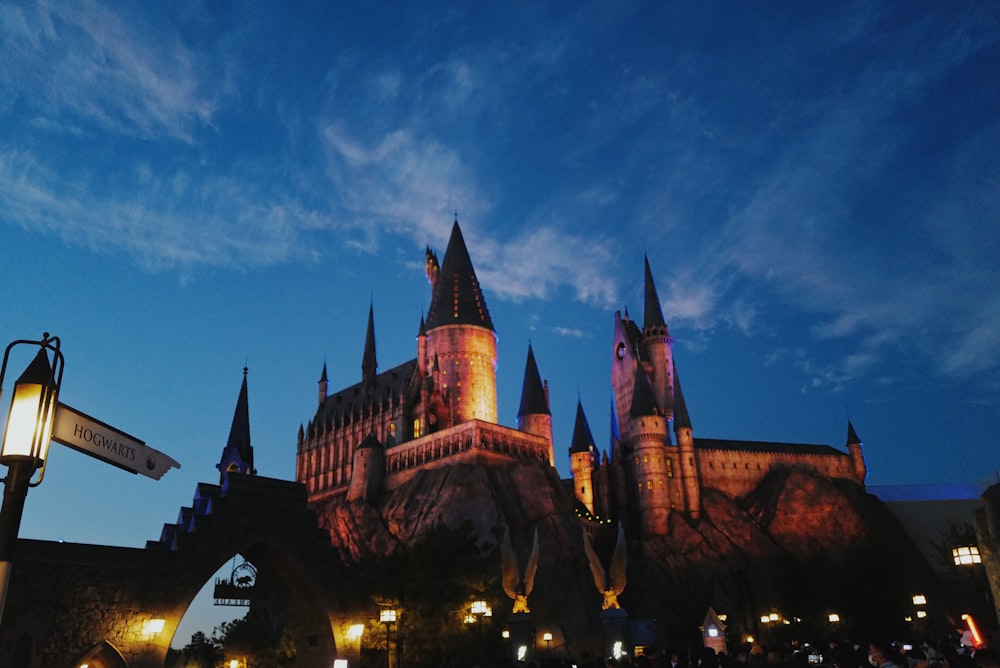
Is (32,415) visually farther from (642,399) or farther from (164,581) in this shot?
(642,399)

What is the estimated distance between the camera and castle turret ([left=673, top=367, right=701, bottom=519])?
75.4 metres

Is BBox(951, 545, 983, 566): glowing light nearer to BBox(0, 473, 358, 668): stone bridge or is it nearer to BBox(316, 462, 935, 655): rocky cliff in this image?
BBox(0, 473, 358, 668): stone bridge

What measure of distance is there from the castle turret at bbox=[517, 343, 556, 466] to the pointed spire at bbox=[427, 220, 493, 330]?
7.40 m

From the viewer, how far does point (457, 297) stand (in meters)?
86.8

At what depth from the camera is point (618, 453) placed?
8212 centimetres

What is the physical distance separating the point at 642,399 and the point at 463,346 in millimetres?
19583

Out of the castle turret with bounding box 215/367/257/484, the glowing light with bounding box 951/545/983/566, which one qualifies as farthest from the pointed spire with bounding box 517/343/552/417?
the glowing light with bounding box 951/545/983/566

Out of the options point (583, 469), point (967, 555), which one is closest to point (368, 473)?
point (583, 469)

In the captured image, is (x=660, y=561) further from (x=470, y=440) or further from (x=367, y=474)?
(x=367, y=474)

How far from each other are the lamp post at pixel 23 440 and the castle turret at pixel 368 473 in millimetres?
68347

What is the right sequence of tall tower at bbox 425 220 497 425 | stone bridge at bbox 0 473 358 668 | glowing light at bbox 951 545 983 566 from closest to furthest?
glowing light at bbox 951 545 983 566 < stone bridge at bbox 0 473 358 668 < tall tower at bbox 425 220 497 425

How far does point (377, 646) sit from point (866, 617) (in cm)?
4316

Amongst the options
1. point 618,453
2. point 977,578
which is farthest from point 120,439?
point 618,453

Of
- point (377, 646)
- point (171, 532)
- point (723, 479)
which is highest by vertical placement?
point (723, 479)
